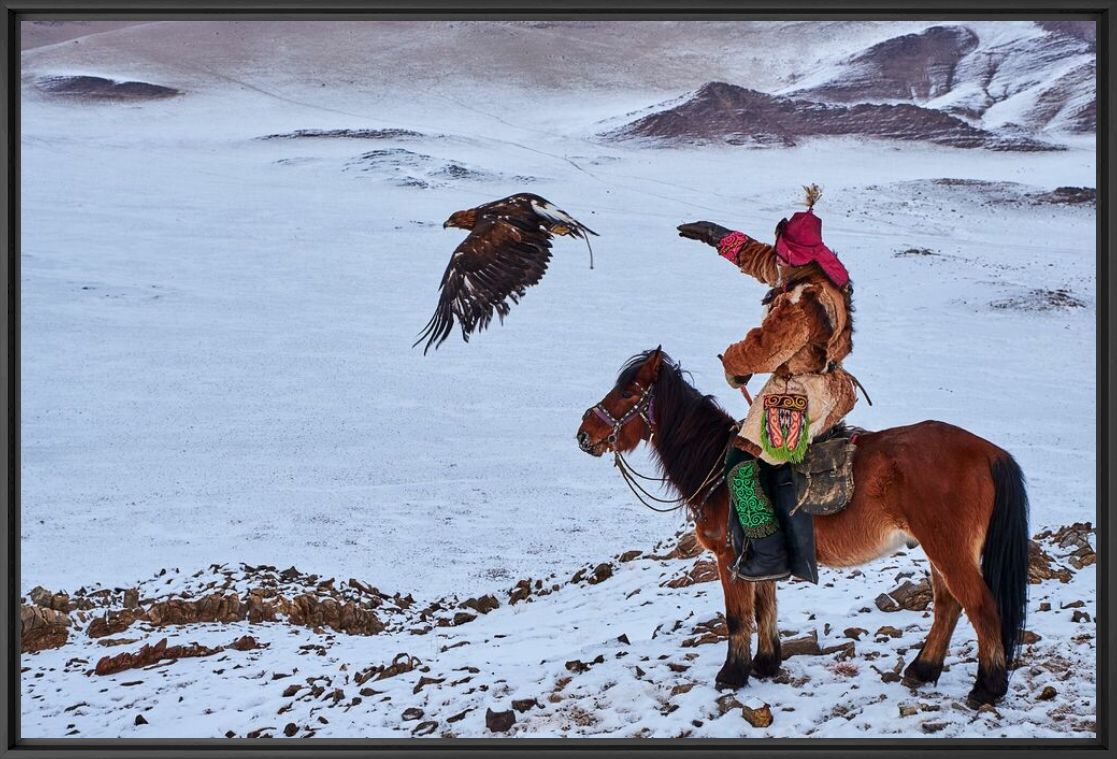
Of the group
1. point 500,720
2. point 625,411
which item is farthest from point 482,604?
point 625,411

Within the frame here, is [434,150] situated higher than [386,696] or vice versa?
[434,150]

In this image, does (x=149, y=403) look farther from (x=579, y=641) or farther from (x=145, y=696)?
(x=579, y=641)

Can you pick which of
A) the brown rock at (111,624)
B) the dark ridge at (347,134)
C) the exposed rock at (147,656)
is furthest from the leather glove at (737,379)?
the dark ridge at (347,134)

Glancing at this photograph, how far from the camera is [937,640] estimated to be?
4.04 metres

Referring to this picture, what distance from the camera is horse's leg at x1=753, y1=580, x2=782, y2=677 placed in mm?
4188

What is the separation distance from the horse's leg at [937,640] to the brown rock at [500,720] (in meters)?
1.73

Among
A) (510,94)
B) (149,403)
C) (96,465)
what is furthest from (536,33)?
(96,465)

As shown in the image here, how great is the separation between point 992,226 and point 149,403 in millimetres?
8117

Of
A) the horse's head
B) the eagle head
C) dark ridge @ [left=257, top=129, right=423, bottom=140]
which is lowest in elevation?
the horse's head

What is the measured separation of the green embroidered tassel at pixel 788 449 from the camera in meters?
3.79

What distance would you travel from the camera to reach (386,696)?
4.55 metres

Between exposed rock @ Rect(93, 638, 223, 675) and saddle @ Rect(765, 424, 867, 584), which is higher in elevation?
saddle @ Rect(765, 424, 867, 584)

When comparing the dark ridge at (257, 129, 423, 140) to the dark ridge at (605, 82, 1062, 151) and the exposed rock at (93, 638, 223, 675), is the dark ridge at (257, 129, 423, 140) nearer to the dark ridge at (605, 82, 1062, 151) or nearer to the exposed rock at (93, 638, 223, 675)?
the dark ridge at (605, 82, 1062, 151)

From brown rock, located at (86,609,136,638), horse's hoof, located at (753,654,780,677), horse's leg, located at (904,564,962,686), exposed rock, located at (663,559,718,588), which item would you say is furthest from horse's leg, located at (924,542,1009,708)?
brown rock, located at (86,609,136,638)
